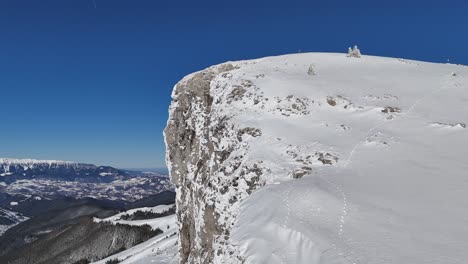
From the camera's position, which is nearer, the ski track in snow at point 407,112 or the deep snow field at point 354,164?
the deep snow field at point 354,164

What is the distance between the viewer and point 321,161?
1725 cm

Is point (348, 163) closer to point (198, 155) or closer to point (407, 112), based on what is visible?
point (407, 112)

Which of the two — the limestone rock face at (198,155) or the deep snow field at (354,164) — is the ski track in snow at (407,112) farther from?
the limestone rock face at (198,155)

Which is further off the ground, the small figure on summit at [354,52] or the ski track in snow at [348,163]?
the small figure on summit at [354,52]

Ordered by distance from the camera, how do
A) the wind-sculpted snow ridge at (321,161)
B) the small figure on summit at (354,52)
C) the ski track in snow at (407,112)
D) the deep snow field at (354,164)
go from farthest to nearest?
the small figure on summit at (354,52) → the ski track in snow at (407,112) → the wind-sculpted snow ridge at (321,161) → the deep snow field at (354,164)

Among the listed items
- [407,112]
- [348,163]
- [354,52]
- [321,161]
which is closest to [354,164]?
[348,163]

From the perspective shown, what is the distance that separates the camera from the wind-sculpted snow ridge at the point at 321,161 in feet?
37.1

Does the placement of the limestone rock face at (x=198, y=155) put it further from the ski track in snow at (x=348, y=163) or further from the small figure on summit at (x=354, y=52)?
the small figure on summit at (x=354, y=52)

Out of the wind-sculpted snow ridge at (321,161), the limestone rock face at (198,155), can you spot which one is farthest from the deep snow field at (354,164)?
the limestone rock face at (198,155)

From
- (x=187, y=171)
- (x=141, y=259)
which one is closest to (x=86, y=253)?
(x=141, y=259)

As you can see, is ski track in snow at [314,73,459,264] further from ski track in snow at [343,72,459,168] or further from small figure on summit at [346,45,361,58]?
small figure on summit at [346,45,361,58]

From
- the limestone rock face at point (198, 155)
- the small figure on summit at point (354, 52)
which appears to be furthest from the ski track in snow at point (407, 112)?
the small figure on summit at point (354, 52)

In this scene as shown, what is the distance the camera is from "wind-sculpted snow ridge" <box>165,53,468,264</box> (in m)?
11.3

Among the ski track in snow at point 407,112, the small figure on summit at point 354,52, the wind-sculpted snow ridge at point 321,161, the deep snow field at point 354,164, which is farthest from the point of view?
the small figure on summit at point 354,52
